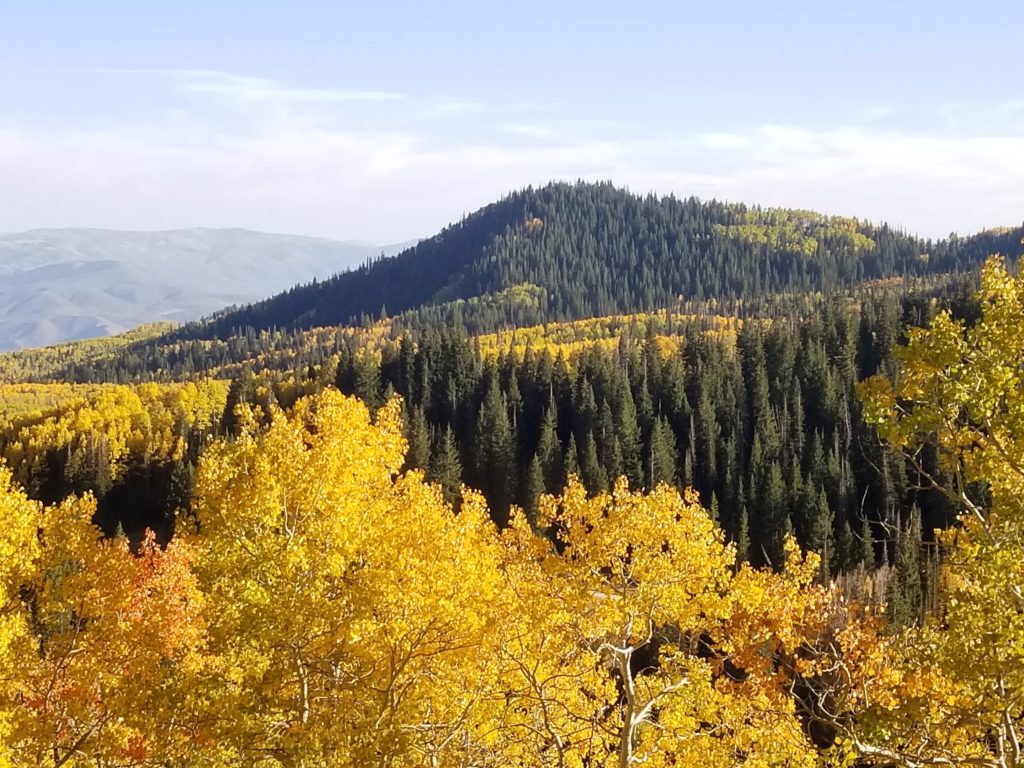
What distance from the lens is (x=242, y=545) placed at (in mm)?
18844

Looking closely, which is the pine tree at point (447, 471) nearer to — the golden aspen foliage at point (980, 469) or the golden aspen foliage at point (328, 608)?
the golden aspen foliage at point (328, 608)

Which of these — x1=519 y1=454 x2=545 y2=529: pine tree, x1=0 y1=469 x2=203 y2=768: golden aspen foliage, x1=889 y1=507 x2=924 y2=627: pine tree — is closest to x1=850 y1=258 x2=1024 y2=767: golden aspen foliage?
x1=0 y1=469 x2=203 y2=768: golden aspen foliage

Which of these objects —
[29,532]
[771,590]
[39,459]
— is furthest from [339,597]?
[39,459]

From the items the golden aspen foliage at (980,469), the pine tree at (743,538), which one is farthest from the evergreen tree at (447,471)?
the golden aspen foliage at (980,469)

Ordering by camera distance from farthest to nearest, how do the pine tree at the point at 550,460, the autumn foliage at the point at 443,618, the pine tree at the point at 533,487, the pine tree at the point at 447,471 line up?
the pine tree at the point at 550,460 < the pine tree at the point at 447,471 < the pine tree at the point at 533,487 < the autumn foliage at the point at 443,618

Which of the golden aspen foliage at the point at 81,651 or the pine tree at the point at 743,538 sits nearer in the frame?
the golden aspen foliage at the point at 81,651

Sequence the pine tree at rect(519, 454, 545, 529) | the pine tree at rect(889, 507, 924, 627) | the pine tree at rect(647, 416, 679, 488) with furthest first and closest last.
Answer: the pine tree at rect(647, 416, 679, 488) < the pine tree at rect(519, 454, 545, 529) < the pine tree at rect(889, 507, 924, 627)

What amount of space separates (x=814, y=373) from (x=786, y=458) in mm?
26779

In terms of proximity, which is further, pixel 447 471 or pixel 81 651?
pixel 447 471

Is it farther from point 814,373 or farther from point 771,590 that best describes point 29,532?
point 814,373

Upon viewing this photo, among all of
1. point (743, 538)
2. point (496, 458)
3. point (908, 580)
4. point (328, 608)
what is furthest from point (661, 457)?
point (328, 608)

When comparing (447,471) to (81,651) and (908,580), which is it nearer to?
(908,580)

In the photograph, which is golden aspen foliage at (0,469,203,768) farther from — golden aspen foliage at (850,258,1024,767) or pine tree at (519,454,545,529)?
pine tree at (519,454,545,529)

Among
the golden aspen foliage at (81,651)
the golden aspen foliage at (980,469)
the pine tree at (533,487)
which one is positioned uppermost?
the golden aspen foliage at (980,469)
